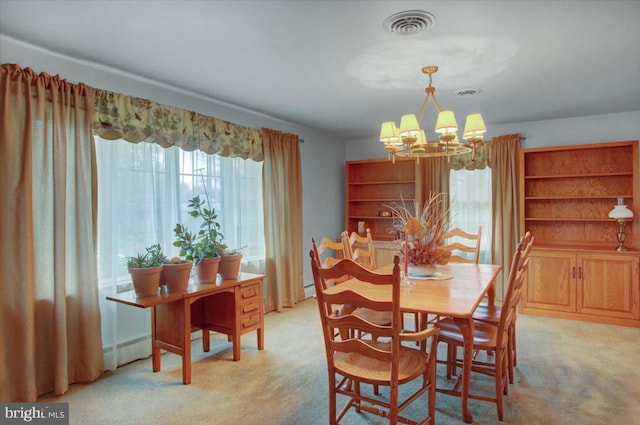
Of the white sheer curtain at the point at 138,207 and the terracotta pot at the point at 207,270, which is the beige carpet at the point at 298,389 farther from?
the terracotta pot at the point at 207,270

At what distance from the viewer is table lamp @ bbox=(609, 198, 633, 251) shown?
13.6 ft

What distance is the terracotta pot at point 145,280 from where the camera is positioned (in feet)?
8.91

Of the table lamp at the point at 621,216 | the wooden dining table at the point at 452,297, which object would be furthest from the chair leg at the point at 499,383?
the table lamp at the point at 621,216

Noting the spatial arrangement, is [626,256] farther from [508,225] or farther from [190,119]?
[190,119]

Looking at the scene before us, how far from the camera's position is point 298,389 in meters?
2.66

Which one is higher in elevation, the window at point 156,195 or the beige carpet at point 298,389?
the window at point 156,195

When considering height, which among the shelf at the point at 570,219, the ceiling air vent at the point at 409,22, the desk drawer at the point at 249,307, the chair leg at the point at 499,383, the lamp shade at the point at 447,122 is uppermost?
the ceiling air vent at the point at 409,22

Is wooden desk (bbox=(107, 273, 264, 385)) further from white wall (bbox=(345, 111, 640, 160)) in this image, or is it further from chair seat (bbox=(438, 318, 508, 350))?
white wall (bbox=(345, 111, 640, 160))

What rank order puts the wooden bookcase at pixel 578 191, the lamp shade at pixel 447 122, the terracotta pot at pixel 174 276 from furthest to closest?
the wooden bookcase at pixel 578 191
the terracotta pot at pixel 174 276
the lamp shade at pixel 447 122

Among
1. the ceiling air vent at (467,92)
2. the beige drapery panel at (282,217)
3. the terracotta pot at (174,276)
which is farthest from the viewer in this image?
the beige drapery panel at (282,217)

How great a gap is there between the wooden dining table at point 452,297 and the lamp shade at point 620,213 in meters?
2.23

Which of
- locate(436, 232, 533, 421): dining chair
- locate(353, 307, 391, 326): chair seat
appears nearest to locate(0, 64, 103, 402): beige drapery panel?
locate(353, 307, 391, 326): chair seat

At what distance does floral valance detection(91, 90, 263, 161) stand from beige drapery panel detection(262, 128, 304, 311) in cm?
29

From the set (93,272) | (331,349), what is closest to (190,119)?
(93,272)
